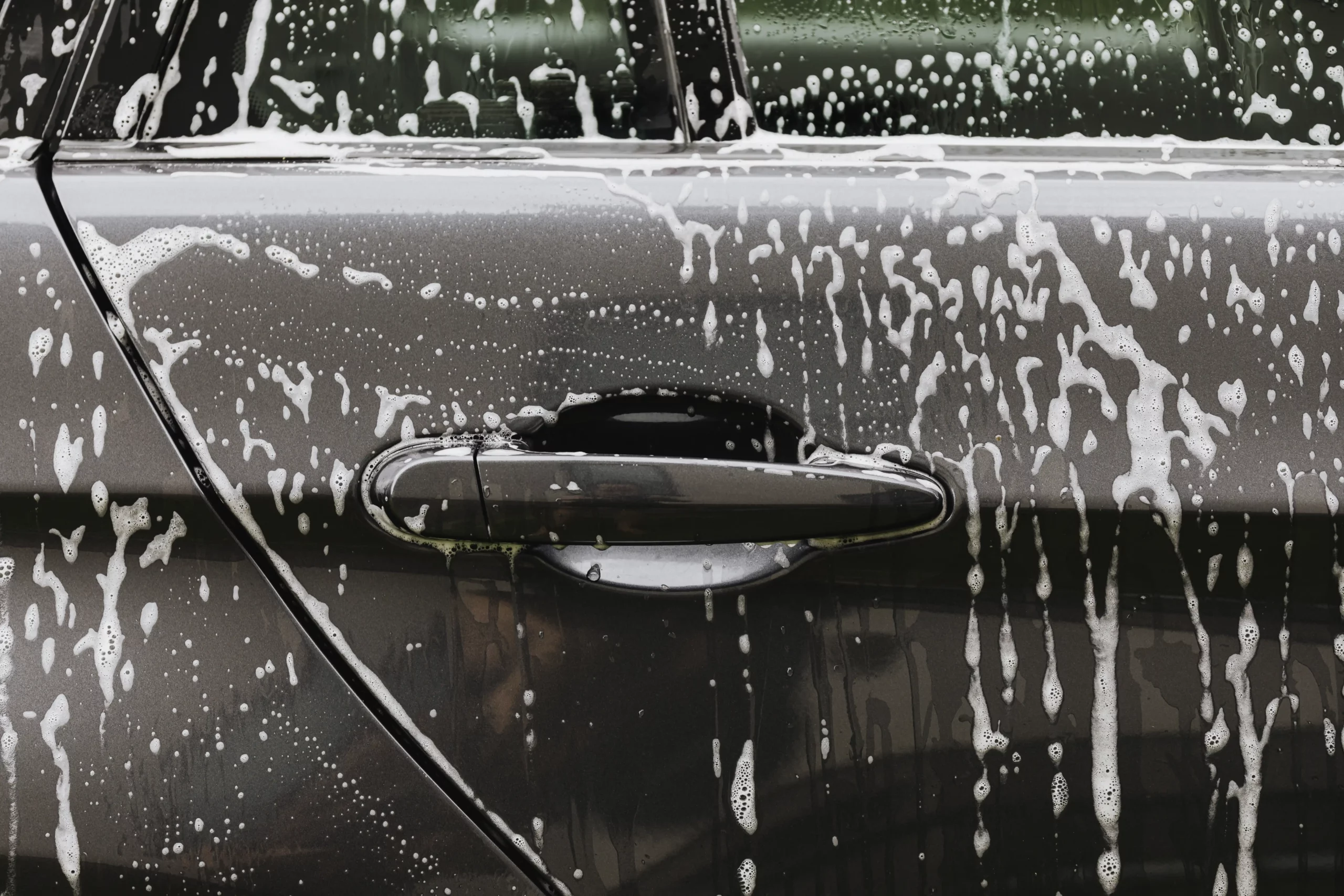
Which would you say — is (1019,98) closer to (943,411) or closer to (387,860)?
(943,411)

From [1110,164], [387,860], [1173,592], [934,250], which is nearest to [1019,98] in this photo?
[1110,164]

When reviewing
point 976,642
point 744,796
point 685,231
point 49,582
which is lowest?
point 744,796

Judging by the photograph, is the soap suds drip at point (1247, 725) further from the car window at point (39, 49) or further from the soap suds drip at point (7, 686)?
the car window at point (39, 49)

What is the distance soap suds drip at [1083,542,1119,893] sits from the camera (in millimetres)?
799

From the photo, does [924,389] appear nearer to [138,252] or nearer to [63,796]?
[138,252]

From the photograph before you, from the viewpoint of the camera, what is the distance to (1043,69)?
3.06 feet

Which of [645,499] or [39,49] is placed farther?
[39,49]

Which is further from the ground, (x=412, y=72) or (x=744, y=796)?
(x=412, y=72)

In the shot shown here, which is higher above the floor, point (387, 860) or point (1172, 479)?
point (1172, 479)

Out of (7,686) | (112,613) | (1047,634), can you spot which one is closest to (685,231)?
(1047,634)

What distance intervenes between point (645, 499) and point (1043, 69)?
1.83 ft

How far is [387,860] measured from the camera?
32.2 inches

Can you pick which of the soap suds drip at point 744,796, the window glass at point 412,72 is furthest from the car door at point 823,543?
the window glass at point 412,72

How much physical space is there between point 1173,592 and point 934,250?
34 cm
